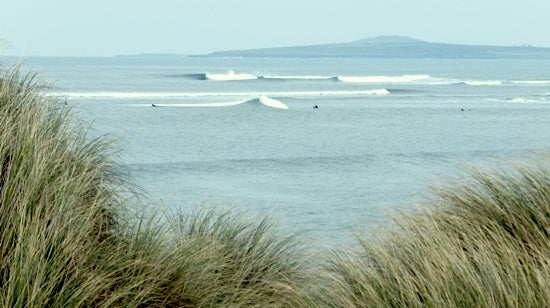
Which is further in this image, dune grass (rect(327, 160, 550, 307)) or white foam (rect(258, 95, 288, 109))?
white foam (rect(258, 95, 288, 109))

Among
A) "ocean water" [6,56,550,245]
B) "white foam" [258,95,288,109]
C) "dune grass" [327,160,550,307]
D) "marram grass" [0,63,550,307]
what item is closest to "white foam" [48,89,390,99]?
"ocean water" [6,56,550,245]

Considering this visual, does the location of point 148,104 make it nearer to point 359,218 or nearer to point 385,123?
point 385,123

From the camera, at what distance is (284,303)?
4.98 meters

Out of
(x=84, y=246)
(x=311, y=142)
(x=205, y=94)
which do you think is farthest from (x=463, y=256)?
(x=205, y=94)

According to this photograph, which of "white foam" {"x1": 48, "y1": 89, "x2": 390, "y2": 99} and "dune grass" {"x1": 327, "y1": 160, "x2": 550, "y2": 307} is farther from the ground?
"dune grass" {"x1": 327, "y1": 160, "x2": 550, "y2": 307}

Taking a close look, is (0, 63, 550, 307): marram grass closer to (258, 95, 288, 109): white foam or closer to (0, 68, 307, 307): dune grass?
(0, 68, 307, 307): dune grass

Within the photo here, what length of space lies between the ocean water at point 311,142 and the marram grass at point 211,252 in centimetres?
65

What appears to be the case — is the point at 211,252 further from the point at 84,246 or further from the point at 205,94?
the point at 205,94

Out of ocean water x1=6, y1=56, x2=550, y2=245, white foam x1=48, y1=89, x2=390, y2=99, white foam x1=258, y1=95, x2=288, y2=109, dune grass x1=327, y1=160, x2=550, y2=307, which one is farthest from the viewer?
white foam x1=48, y1=89, x2=390, y2=99

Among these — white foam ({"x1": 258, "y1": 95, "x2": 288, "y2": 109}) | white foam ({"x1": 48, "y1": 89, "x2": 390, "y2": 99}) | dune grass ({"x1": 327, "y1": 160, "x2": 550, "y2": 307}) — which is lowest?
white foam ({"x1": 48, "y1": 89, "x2": 390, "y2": 99})

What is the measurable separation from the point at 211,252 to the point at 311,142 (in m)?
22.0

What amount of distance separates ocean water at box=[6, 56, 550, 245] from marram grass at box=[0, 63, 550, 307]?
65cm

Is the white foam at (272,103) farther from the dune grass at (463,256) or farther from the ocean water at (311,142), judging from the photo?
the dune grass at (463,256)

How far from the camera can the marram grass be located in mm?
3789
